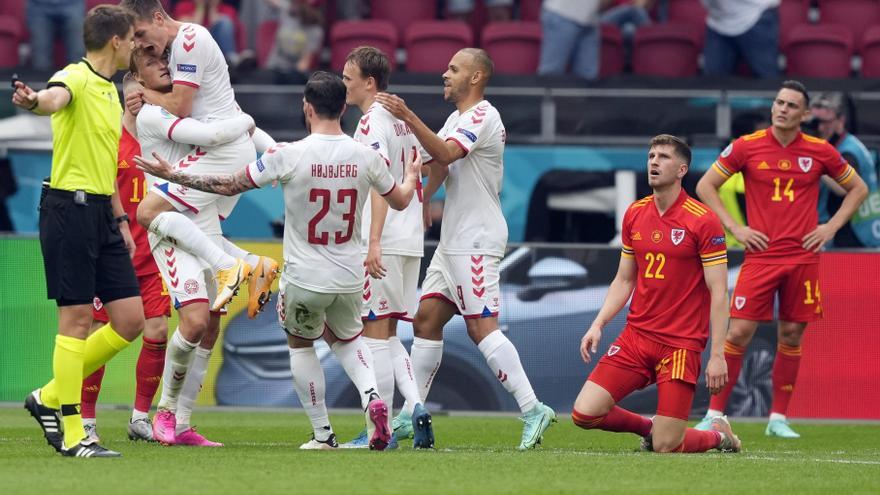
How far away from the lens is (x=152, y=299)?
9.60m

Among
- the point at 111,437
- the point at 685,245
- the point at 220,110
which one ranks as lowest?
the point at 111,437

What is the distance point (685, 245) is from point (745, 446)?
1.73 meters

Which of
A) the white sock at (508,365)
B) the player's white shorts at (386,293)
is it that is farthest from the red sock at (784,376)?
the player's white shorts at (386,293)

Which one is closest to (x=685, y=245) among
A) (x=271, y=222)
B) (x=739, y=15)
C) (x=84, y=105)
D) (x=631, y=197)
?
(x=84, y=105)

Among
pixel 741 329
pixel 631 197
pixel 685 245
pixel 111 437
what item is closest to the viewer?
pixel 685 245

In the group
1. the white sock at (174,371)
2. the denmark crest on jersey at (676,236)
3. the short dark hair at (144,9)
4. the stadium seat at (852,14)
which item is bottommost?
the white sock at (174,371)

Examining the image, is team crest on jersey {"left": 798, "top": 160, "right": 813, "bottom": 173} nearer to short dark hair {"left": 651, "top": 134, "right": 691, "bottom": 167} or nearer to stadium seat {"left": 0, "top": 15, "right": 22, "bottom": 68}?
short dark hair {"left": 651, "top": 134, "right": 691, "bottom": 167}

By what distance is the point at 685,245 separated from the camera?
900 cm

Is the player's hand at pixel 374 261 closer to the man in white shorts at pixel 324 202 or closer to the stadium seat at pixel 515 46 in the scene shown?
the man in white shorts at pixel 324 202

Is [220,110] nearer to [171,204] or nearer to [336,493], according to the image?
[171,204]

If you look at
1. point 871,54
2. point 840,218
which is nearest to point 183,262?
point 840,218

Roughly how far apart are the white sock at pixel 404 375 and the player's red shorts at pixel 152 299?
1.47 meters

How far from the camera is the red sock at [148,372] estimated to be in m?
9.38

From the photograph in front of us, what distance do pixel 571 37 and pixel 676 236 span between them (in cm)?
695
